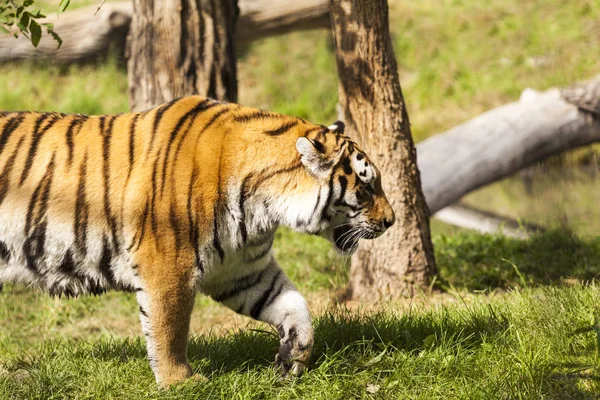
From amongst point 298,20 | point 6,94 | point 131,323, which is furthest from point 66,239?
point 6,94

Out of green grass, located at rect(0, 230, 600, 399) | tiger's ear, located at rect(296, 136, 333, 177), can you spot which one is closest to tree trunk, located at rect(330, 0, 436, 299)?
green grass, located at rect(0, 230, 600, 399)

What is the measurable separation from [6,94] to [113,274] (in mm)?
7297

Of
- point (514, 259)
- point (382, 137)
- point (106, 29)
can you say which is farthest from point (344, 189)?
point (106, 29)

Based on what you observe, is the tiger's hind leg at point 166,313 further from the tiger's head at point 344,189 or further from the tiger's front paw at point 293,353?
the tiger's head at point 344,189

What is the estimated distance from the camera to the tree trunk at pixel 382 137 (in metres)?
5.22

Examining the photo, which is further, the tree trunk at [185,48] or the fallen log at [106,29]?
the fallen log at [106,29]

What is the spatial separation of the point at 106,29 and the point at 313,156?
5.16 metres

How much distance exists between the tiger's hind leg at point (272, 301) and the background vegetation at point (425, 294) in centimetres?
17

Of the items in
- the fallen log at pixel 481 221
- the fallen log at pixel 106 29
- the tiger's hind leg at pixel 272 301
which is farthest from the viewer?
the fallen log at pixel 106 29

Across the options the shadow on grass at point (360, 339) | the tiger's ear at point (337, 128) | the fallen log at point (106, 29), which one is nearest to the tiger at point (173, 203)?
the tiger's ear at point (337, 128)

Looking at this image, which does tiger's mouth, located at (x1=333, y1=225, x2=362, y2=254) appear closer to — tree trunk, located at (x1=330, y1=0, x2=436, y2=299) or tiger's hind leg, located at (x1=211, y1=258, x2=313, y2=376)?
tiger's hind leg, located at (x1=211, y1=258, x2=313, y2=376)

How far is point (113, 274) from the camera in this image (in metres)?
3.84

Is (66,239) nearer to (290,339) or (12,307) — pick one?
(290,339)

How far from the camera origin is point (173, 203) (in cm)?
369
